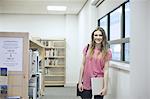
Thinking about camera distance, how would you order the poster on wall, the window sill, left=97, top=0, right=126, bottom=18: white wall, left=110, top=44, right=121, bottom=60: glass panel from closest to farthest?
the poster on wall → the window sill → left=97, top=0, right=126, bottom=18: white wall → left=110, top=44, right=121, bottom=60: glass panel

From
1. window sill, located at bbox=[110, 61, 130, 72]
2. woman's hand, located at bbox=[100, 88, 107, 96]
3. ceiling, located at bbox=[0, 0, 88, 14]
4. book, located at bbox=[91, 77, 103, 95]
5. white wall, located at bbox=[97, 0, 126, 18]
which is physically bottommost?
woman's hand, located at bbox=[100, 88, 107, 96]

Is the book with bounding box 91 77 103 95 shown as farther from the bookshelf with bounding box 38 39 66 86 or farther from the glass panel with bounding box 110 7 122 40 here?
the bookshelf with bounding box 38 39 66 86

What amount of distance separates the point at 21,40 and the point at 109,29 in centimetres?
336

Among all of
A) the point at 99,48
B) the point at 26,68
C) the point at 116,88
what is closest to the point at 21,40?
the point at 26,68

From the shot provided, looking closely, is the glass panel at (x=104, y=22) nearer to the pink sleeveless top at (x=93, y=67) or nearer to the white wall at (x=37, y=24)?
the pink sleeveless top at (x=93, y=67)

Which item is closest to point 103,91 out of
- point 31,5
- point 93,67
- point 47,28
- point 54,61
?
point 93,67

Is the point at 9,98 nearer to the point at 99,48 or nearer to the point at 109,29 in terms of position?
the point at 99,48

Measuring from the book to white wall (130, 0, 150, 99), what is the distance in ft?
1.52

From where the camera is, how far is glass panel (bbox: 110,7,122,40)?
4.69 metres

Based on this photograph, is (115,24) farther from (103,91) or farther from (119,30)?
(103,91)

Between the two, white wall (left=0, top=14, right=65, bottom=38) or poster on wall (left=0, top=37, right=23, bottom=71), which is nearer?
poster on wall (left=0, top=37, right=23, bottom=71)

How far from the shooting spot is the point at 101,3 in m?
5.94

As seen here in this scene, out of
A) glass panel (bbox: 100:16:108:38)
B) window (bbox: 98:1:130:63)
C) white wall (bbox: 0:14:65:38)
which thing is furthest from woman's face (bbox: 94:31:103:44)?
white wall (bbox: 0:14:65:38)

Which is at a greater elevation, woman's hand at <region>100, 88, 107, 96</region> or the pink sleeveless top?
the pink sleeveless top
